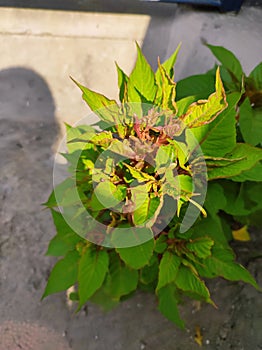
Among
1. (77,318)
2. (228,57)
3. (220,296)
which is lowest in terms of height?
(77,318)

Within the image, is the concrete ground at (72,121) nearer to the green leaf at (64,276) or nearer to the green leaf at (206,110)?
the green leaf at (64,276)

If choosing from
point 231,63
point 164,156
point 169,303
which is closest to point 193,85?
point 231,63

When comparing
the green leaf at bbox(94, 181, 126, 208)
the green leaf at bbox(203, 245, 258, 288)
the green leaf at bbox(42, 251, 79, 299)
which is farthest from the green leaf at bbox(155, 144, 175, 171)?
the green leaf at bbox(42, 251, 79, 299)

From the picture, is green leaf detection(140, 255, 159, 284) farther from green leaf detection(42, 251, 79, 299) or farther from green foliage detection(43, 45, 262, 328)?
green leaf detection(42, 251, 79, 299)

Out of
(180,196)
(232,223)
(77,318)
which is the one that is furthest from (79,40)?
(180,196)

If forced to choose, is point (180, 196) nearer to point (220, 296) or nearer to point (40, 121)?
point (220, 296)

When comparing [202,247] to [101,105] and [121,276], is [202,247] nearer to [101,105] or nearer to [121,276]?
[121,276]
